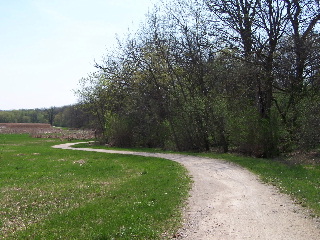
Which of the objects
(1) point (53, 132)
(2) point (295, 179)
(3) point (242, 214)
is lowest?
(3) point (242, 214)

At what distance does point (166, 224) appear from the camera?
7.54 meters

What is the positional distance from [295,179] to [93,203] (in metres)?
7.54

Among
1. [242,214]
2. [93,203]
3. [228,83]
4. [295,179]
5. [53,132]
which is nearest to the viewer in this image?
[242,214]

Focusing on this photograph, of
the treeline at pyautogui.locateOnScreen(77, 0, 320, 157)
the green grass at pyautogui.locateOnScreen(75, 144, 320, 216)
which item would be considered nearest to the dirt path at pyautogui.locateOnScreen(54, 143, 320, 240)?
the green grass at pyautogui.locateOnScreen(75, 144, 320, 216)

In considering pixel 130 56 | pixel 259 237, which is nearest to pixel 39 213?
pixel 259 237

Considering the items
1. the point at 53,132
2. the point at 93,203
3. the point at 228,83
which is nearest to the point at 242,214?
the point at 93,203

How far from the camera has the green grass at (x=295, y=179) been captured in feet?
30.6

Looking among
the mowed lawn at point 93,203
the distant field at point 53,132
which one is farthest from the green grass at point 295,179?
the distant field at point 53,132

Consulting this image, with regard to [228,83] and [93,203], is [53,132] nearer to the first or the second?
[228,83]

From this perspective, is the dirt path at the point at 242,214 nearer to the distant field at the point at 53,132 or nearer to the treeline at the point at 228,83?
the treeline at the point at 228,83

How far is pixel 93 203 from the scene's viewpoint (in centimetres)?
989

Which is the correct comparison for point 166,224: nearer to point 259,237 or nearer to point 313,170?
point 259,237

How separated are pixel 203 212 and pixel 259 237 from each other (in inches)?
83.6

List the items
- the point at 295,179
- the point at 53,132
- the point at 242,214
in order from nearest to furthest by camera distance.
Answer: the point at 242,214
the point at 295,179
the point at 53,132
